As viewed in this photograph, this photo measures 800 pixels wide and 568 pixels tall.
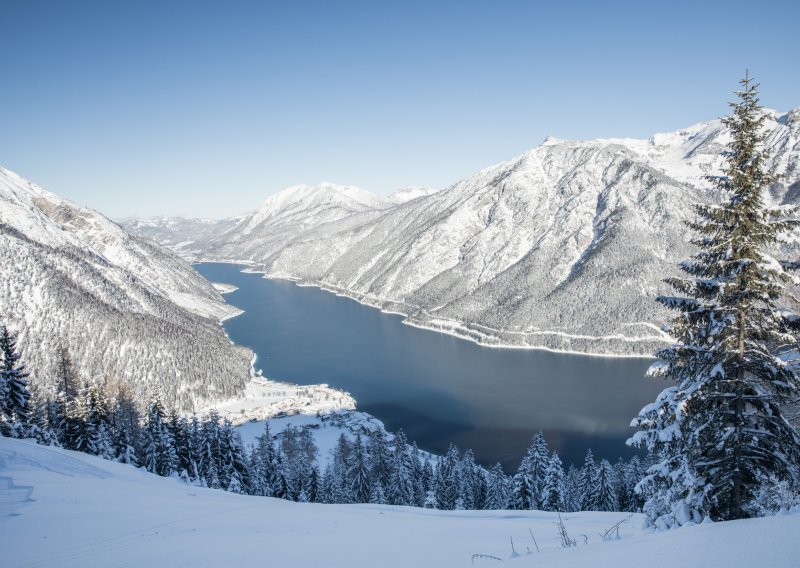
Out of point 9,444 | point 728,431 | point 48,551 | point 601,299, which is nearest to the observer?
point 48,551

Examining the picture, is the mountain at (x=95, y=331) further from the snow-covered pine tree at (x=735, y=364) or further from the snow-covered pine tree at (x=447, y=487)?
the snow-covered pine tree at (x=735, y=364)

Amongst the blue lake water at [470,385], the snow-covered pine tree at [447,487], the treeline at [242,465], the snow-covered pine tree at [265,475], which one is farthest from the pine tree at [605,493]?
the blue lake water at [470,385]

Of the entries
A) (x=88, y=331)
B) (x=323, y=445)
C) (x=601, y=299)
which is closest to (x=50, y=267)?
(x=88, y=331)

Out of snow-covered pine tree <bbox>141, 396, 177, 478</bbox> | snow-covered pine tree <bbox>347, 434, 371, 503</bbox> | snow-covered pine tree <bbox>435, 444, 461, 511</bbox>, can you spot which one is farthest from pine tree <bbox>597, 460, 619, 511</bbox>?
snow-covered pine tree <bbox>141, 396, 177, 478</bbox>

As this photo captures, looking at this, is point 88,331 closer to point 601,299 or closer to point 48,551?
point 48,551

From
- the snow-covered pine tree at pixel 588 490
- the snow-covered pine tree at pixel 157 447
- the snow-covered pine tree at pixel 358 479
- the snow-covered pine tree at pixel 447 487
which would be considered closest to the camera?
the snow-covered pine tree at pixel 157 447

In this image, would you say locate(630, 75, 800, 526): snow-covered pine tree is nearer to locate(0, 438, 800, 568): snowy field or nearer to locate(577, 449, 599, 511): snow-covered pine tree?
locate(0, 438, 800, 568): snowy field

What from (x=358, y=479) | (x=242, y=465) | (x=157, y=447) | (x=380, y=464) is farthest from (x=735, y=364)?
(x=380, y=464)
